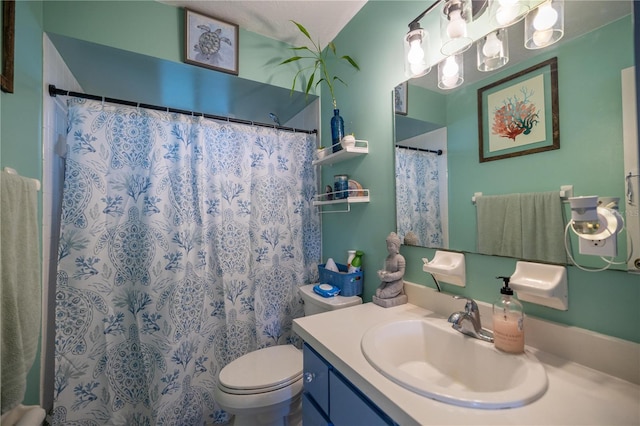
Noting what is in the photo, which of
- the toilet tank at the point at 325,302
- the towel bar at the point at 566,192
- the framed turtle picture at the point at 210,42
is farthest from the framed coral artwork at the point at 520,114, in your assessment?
the framed turtle picture at the point at 210,42

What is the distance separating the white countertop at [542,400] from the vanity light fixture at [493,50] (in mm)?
902

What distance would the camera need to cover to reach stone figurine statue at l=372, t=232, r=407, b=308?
3.89 ft

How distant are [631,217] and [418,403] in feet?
2.20

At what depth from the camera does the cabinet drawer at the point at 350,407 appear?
0.63m

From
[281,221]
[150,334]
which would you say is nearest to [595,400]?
[281,221]

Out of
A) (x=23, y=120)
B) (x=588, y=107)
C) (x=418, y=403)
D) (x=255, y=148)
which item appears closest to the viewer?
(x=418, y=403)

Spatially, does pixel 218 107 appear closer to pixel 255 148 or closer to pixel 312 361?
pixel 255 148

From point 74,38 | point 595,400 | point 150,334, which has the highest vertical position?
point 74,38

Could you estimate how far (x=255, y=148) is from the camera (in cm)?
176

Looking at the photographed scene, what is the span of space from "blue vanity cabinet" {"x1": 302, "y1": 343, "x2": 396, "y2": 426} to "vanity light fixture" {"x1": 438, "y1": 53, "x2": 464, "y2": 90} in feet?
3.69

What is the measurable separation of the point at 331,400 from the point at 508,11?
4.50ft

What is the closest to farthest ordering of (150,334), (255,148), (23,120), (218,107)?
(23,120)
(150,334)
(255,148)
(218,107)

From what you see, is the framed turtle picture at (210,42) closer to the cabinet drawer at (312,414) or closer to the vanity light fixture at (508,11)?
the vanity light fixture at (508,11)

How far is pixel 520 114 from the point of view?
0.82 meters
